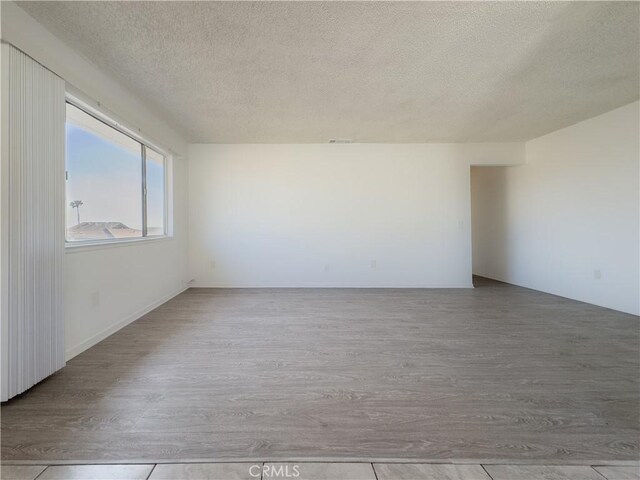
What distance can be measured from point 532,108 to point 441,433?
383 cm

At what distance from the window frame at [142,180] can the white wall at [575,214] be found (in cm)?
595

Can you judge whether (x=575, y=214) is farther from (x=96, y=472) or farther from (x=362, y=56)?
(x=96, y=472)

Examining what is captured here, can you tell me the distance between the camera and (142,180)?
3.34 meters

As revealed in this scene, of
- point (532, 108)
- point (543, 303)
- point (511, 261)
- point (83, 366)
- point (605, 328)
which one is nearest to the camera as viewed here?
point (83, 366)

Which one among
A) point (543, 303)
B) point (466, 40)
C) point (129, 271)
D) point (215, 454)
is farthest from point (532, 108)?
point (129, 271)

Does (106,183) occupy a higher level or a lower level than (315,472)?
higher

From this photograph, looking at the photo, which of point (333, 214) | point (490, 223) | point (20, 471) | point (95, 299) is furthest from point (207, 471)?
point (490, 223)

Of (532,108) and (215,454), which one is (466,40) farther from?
(215,454)

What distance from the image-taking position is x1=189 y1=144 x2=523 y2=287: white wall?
4531 mm

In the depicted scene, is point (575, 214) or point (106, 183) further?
point (575, 214)

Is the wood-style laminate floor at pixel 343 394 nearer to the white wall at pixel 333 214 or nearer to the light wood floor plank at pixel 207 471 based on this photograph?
the light wood floor plank at pixel 207 471

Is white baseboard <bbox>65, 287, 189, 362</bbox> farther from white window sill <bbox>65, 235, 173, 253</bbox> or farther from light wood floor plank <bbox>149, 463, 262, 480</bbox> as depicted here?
light wood floor plank <bbox>149, 463, 262, 480</bbox>

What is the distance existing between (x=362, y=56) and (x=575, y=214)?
13.1ft

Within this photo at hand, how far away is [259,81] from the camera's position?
2.49 metres
